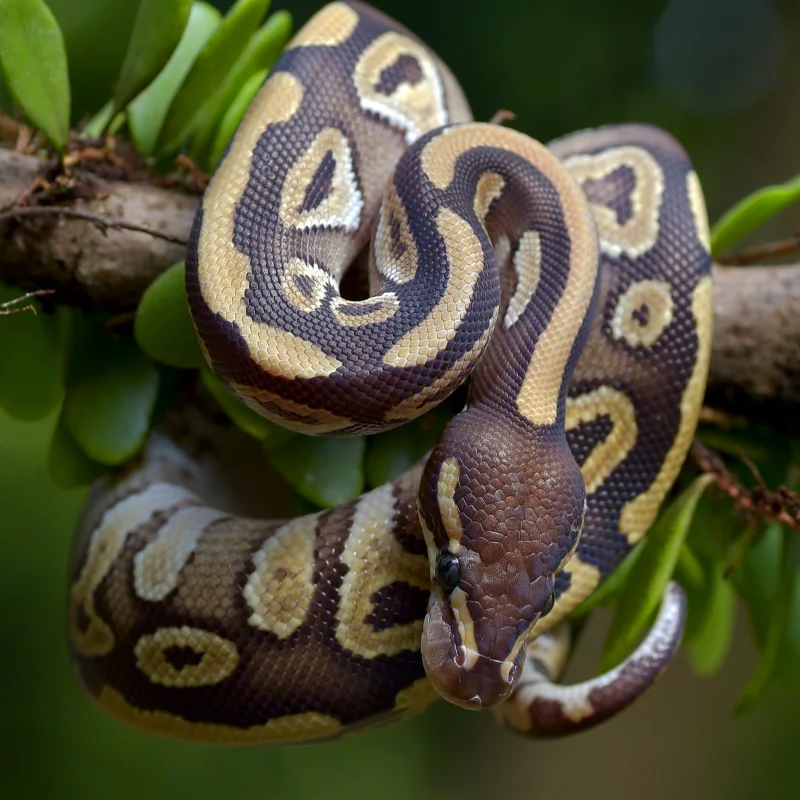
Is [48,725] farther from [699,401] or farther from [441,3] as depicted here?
[441,3]

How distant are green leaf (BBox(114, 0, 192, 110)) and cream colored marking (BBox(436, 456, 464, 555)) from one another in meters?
1.00

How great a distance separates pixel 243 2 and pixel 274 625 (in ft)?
4.24

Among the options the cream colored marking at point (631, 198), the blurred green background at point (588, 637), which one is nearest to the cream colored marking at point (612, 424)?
the cream colored marking at point (631, 198)

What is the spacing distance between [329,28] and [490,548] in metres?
1.29

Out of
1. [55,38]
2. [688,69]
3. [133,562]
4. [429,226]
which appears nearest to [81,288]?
[55,38]

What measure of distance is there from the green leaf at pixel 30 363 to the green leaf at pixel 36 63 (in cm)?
37

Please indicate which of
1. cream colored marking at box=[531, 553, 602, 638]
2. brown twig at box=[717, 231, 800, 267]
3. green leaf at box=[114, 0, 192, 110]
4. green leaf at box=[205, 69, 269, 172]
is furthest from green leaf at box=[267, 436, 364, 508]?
brown twig at box=[717, 231, 800, 267]

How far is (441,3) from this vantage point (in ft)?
11.2

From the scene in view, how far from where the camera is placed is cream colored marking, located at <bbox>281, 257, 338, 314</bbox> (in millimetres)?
1477

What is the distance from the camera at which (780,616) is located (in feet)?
5.86

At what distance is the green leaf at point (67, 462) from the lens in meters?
1.70

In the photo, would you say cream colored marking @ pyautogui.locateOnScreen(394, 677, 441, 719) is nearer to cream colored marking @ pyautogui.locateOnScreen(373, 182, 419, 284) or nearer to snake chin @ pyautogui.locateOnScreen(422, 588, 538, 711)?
snake chin @ pyautogui.locateOnScreen(422, 588, 538, 711)

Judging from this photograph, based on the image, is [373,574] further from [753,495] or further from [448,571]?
[753,495]

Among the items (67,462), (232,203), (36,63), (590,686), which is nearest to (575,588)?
(590,686)
